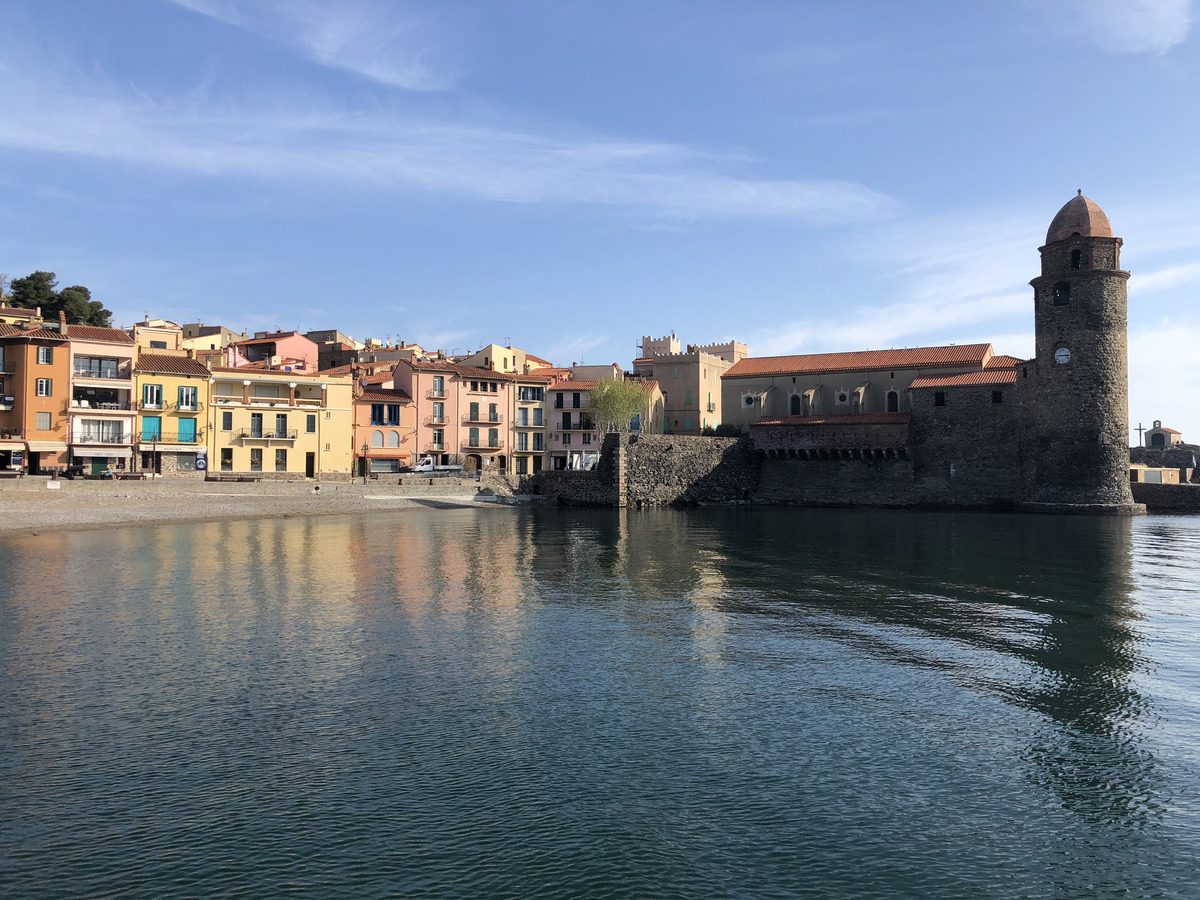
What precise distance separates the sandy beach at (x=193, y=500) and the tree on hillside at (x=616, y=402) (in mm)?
13414

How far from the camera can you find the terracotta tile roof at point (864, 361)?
67875mm

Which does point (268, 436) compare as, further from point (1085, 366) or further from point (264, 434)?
point (1085, 366)

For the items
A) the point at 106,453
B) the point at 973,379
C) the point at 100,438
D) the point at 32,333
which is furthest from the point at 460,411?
the point at 973,379

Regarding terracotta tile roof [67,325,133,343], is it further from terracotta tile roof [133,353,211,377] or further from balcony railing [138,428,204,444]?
balcony railing [138,428,204,444]

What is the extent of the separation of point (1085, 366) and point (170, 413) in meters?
59.7

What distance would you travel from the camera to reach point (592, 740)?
11.8m

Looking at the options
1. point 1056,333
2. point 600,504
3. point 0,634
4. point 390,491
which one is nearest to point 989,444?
point 1056,333

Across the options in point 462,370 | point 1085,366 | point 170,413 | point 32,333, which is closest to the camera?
point 32,333

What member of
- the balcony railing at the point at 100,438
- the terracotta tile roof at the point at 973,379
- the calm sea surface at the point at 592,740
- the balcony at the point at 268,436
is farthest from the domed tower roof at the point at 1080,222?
the balcony railing at the point at 100,438

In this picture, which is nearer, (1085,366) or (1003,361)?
(1085,366)

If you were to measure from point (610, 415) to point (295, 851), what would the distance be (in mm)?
65261

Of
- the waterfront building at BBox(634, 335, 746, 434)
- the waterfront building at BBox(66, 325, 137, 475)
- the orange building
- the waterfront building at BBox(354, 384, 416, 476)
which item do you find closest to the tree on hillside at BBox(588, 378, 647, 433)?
the waterfront building at BBox(634, 335, 746, 434)

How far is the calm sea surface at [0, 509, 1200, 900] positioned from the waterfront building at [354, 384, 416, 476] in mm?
42542

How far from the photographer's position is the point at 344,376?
6638 cm
